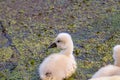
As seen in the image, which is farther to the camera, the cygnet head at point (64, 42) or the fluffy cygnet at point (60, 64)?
the cygnet head at point (64, 42)

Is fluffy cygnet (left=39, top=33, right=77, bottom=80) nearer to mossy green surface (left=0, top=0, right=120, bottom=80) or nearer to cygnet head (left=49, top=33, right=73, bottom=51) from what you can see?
cygnet head (left=49, top=33, right=73, bottom=51)

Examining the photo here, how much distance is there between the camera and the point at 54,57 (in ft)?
10.5

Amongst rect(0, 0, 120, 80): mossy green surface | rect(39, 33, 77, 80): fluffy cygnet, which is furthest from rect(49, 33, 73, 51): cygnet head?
rect(0, 0, 120, 80): mossy green surface

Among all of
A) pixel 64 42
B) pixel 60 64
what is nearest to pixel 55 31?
pixel 64 42

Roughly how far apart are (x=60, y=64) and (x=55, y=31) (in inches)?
36.8

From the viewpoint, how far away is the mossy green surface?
340cm

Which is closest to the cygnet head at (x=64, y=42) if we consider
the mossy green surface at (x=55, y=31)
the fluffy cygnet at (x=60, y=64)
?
the fluffy cygnet at (x=60, y=64)

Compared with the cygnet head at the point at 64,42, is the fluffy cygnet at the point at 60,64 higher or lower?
lower

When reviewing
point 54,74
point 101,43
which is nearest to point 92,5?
point 101,43

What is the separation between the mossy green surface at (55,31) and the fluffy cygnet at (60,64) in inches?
5.1

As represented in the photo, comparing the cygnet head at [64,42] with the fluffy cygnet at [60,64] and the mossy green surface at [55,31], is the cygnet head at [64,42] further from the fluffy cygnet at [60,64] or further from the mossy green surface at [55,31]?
the mossy green surface at [55,31]

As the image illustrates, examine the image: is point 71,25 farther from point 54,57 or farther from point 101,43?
point 54,57

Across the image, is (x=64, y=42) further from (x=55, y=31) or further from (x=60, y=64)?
(x=55, y=31)

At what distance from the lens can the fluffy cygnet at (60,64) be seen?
305 centimetres
